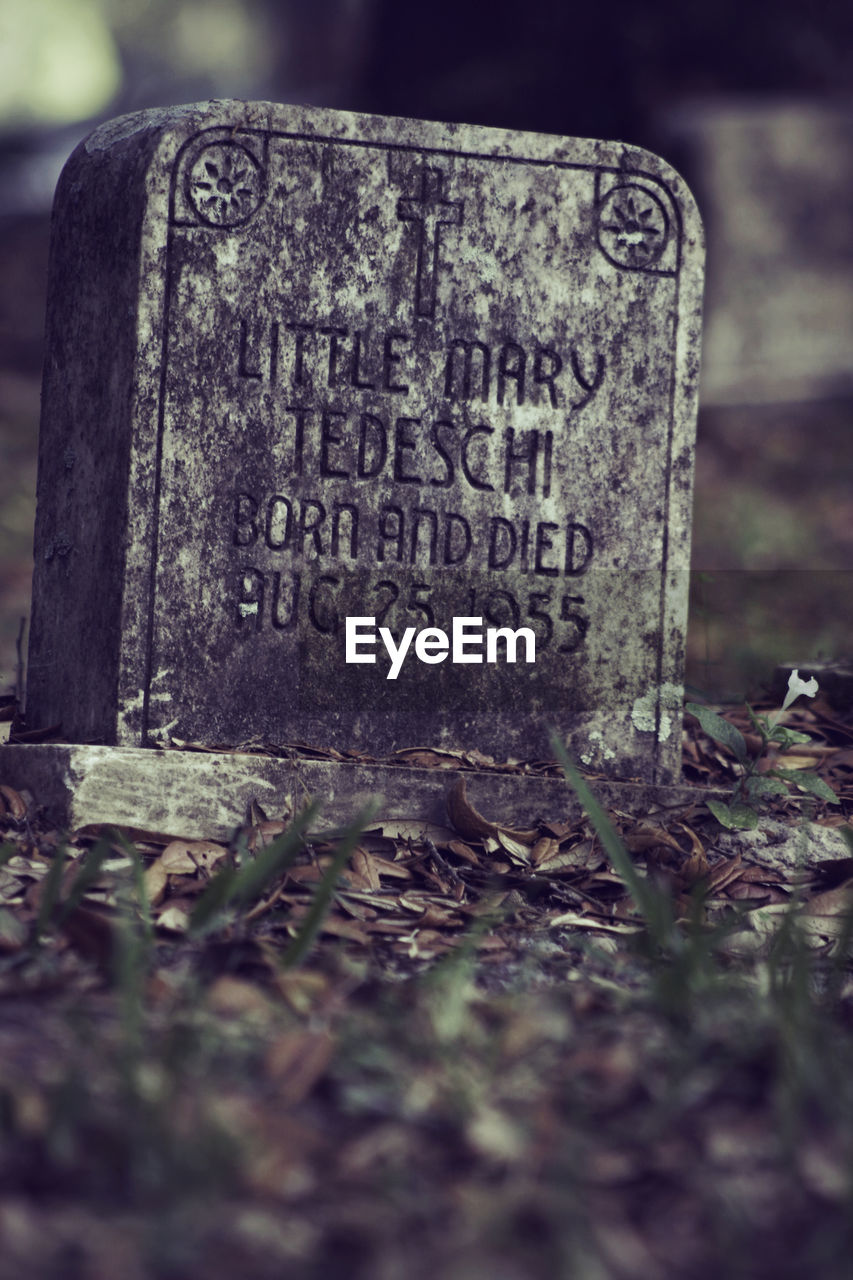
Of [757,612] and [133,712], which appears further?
[757,612]

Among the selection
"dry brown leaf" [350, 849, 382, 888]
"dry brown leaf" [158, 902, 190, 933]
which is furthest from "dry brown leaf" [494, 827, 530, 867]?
"dry brown leaf" [158, 902, 190, 933]

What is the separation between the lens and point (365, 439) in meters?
3.20

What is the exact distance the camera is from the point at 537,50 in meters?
10.4

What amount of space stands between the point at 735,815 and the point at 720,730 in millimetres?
198

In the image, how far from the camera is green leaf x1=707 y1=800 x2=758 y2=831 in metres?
2.96

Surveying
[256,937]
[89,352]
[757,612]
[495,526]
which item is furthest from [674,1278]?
[757,612]

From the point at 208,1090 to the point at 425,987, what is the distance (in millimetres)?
478

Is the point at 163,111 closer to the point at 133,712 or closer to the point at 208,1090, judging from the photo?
the point at 133,712

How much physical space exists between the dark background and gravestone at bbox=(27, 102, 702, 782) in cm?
158

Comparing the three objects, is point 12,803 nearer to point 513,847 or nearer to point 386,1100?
point 513,847

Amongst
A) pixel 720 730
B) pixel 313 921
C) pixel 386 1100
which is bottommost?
pixel 386 1100

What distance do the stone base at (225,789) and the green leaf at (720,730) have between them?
222 millimetres

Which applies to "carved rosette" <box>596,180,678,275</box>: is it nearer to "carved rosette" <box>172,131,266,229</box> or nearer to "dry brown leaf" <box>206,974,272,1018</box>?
"carved rosette" <box>172,131,266,229</box>
